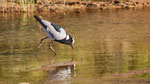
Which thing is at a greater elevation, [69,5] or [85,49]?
[69,5]

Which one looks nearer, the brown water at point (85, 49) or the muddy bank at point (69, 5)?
the brown water at point (85, 49)

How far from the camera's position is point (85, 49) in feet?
32.7

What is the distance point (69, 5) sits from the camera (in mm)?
17281

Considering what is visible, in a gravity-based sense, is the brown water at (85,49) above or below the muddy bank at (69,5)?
below

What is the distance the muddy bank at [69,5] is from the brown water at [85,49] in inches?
41.1

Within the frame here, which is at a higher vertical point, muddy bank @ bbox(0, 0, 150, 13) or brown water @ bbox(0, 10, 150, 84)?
muddy bank @ bbox(0, 0, 150, 13)

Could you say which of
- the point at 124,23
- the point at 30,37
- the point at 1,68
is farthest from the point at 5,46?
the point at 124,23

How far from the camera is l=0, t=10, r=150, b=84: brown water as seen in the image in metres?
7.53

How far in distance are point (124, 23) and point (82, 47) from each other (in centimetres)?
380

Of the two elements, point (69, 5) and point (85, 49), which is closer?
point (85, 49)

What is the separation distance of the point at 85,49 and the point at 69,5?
747cm

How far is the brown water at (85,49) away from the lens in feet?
24.7

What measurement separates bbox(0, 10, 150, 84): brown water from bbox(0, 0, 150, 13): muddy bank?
1044 mm

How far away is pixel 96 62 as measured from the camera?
8680 mm
